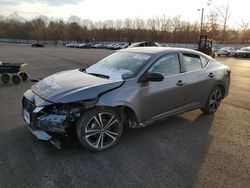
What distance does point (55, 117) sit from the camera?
12.0ft

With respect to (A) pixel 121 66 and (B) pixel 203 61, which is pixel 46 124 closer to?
(A) pixel 121 66

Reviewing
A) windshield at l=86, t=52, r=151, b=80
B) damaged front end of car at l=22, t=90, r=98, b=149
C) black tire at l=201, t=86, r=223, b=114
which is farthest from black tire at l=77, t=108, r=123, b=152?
black tire at l=201, t=86, r=223, b=114

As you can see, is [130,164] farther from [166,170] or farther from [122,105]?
[122,105]

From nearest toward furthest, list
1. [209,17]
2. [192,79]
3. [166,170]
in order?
[166,170], [192,79], [209,17]

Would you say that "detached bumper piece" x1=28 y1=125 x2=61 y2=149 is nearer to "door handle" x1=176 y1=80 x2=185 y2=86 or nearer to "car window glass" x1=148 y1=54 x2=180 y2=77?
"car window glass" x1=148 y1=54 x2=180 y2=77

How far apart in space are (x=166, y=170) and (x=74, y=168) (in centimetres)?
129

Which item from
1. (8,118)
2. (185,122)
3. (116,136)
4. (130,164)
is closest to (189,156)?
(130,164)

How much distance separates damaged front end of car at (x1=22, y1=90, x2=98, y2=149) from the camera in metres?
3.64

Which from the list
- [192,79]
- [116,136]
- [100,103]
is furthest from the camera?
[192,79]

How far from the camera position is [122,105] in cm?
401

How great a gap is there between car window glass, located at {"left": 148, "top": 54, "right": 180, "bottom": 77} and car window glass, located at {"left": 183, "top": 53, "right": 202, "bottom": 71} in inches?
11.2

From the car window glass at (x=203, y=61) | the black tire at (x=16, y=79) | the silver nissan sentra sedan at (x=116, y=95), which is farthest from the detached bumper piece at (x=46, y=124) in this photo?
the black tire at (x=16, y=79)

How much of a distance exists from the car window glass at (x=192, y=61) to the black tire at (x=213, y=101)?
845mm

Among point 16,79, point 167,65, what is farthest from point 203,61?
point 16,79
